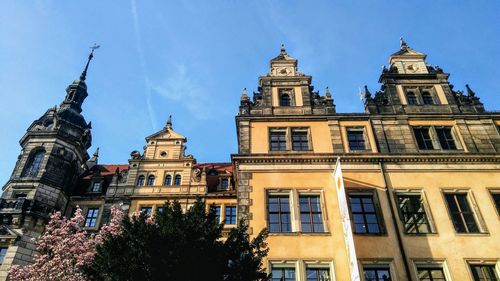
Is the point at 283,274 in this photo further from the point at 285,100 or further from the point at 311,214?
the point at 285,100

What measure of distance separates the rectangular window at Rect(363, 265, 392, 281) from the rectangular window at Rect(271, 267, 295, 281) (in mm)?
3201

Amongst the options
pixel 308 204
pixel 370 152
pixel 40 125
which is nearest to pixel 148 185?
pixel 40 125

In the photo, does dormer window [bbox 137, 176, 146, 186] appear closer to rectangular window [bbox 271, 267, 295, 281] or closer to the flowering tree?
the flowering tree

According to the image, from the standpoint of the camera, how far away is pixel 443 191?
20125 mm

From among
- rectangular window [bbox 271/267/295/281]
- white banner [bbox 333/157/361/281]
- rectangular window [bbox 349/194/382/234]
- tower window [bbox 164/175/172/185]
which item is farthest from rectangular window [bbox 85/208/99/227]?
rectangular window [bbox 349/194/382/234]

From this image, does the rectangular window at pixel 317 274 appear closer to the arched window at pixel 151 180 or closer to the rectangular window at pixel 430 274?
the rectangular window at pixel 430 274

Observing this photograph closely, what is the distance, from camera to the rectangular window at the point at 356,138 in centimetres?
2244

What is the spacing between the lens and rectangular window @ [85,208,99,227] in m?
28.2

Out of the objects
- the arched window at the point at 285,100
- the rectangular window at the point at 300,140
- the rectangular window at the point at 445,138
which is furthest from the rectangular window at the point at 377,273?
the arched window at the point at 285,100

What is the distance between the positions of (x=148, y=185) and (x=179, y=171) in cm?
248

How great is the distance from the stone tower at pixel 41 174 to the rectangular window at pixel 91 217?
214 cm

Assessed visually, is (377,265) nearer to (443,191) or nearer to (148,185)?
(443,191)

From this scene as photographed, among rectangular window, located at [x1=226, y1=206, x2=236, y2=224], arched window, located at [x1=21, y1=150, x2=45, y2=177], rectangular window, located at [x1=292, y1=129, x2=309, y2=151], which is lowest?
rectangular window, located at [x1=226, y1=206, x2=236, y2=224]

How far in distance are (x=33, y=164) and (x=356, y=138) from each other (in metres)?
24.1
